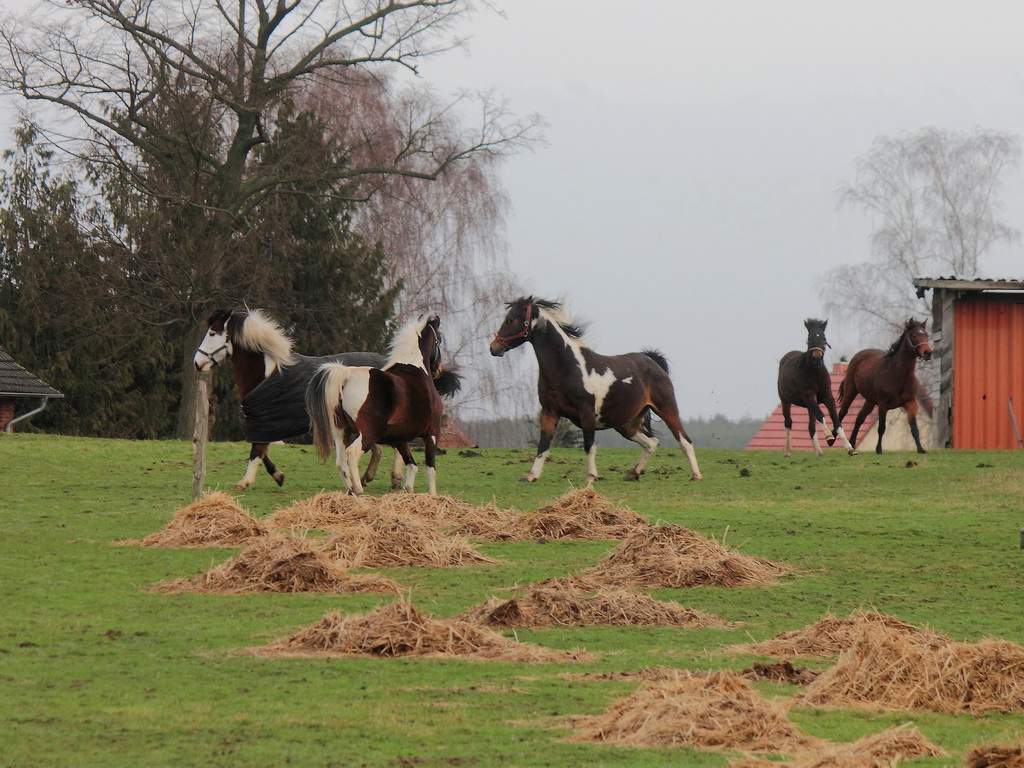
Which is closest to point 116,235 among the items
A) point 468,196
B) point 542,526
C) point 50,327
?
point 50,327

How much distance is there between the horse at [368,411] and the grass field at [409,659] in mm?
852

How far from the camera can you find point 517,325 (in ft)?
58.5

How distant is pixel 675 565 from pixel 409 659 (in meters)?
3.29

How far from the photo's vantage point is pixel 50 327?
108 feet

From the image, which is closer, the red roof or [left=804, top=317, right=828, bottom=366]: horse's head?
[left=804, top=317, right=828, bottom=366]: horse's head

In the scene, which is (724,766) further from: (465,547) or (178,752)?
(465,547)

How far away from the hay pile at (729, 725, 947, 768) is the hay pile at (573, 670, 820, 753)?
211 millimetres

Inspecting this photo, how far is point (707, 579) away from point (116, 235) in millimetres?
26368

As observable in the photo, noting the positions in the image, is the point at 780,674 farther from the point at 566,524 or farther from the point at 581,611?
the point at 566,524

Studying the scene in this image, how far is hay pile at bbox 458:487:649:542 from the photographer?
11672mm

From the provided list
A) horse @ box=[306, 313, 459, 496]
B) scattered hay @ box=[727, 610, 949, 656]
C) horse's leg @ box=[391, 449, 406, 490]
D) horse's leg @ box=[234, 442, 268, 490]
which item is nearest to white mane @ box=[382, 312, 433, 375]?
horse @ box=[306, 313, 459, 496]

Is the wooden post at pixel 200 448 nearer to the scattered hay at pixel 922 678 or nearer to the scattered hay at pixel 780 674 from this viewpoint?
the scattered hay at pixel 780 674

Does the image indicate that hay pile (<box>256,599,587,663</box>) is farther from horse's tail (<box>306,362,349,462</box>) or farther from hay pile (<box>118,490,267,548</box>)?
horse's tail (<box>306,362,349,462</box>)

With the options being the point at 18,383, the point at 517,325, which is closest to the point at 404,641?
the point at 517,325
